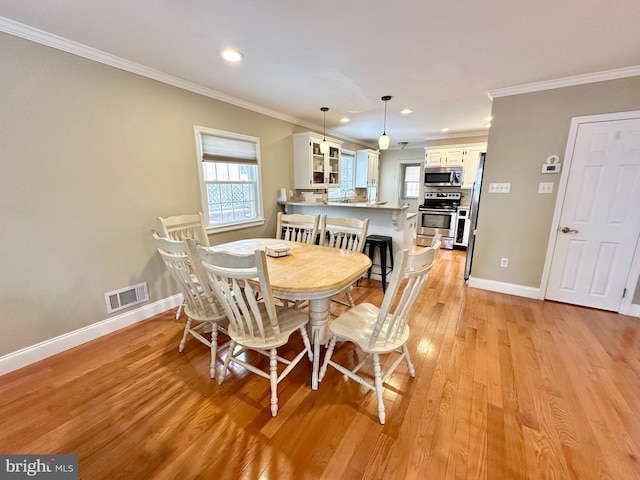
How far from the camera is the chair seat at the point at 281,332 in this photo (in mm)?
1529

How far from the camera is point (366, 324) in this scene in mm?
1717

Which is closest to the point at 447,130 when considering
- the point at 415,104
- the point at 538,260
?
the point at 415,104

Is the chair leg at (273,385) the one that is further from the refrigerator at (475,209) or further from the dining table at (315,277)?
the refrigerator at (475,209)

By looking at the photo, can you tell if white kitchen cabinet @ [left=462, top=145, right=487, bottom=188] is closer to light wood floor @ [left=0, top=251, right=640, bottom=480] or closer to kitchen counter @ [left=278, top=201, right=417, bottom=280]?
kitchen counter @ [left=278, top=201, right=417, bottom=280]

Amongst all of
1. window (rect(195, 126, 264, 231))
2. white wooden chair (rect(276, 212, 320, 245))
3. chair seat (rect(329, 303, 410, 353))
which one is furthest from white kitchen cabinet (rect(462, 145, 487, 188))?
chair seat (rect(329, 303, 410, 353))

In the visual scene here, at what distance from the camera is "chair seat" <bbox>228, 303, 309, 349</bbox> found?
1529 millimetres

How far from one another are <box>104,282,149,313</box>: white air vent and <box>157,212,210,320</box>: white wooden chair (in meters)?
0.38

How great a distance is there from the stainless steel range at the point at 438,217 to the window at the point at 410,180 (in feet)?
4.84

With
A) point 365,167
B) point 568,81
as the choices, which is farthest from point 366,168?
point 568,81

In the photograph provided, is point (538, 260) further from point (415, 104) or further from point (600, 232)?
point (415, 104)

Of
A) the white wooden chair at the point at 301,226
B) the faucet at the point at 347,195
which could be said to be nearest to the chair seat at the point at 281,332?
the white wooden chair at the point at 301,226

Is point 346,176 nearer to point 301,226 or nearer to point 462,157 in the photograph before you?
point 462,157

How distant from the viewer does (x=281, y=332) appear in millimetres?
1632

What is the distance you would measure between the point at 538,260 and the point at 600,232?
607mm
